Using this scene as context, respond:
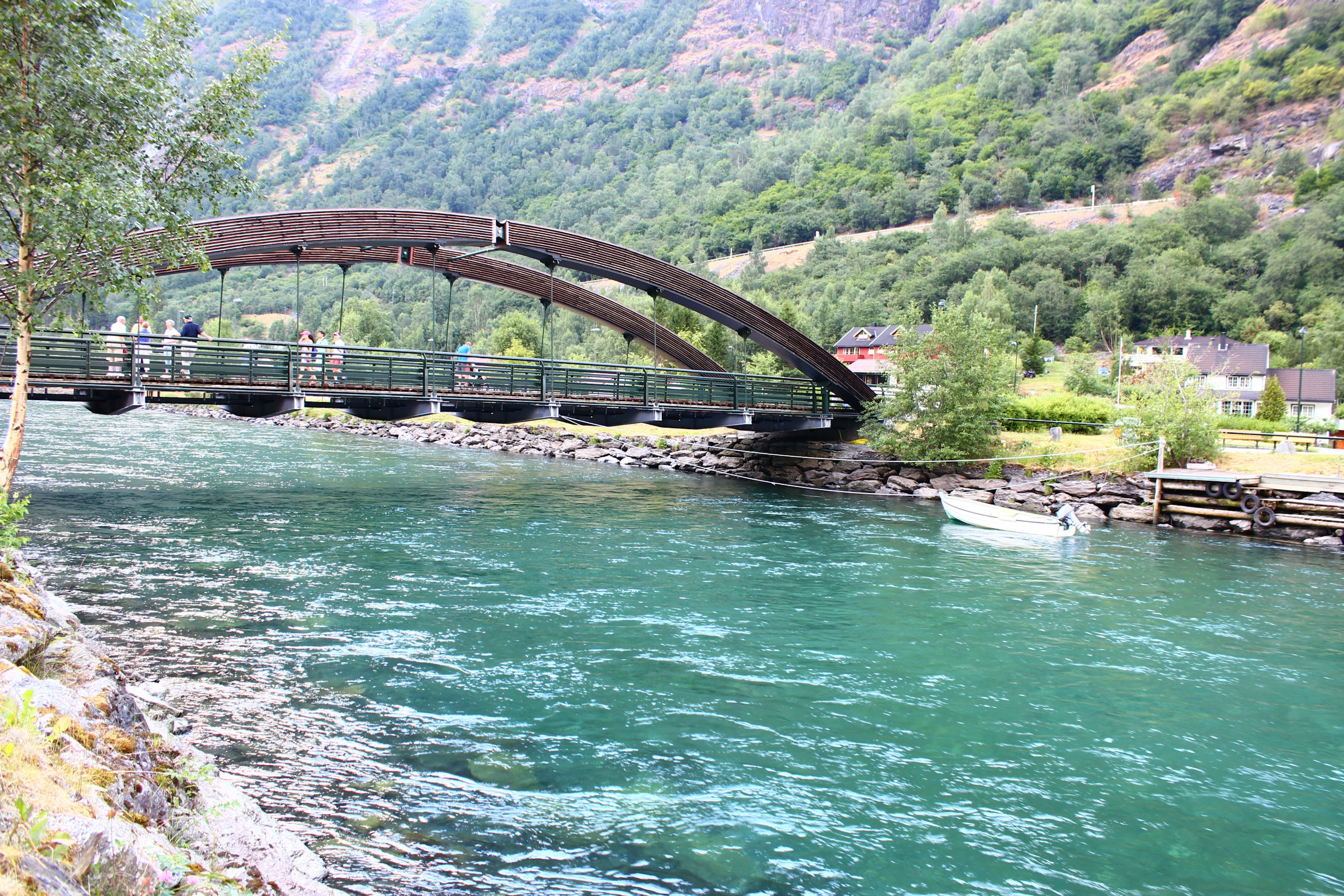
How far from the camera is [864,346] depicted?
99.8 meters

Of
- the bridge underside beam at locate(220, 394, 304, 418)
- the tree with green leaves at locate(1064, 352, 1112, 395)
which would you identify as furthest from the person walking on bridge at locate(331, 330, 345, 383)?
the tree with green leaves at locate(1064, 352, 1112, 395)

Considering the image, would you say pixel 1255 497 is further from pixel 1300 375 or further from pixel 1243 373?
pixel 1243 373

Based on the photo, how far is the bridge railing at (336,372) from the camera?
821 inches

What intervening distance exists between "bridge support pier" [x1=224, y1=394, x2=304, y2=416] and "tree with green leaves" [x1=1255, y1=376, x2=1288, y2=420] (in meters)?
46.6

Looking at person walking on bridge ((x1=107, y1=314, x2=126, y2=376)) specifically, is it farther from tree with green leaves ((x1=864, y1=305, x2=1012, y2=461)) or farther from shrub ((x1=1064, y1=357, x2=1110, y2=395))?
shrub ((x1=1064, y1=357, x2=1110, y2=395))

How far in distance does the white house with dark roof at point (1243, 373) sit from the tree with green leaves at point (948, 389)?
109ft

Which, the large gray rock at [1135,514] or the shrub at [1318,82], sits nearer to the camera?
the large gray rock at [1135,514]

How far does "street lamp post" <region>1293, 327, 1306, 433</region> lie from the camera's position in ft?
147

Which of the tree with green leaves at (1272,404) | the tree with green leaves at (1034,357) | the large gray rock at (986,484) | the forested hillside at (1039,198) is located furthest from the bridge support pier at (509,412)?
the tree with green leaves at (1034,357)

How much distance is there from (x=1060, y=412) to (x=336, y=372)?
1142 inches

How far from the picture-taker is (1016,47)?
18625 centimetres

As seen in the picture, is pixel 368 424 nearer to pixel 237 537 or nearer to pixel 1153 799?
pixel 237 537

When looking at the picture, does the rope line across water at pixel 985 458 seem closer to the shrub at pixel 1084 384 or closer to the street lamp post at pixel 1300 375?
the street lamp post at pixel 1300 375

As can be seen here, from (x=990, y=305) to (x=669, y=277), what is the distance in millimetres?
57972
